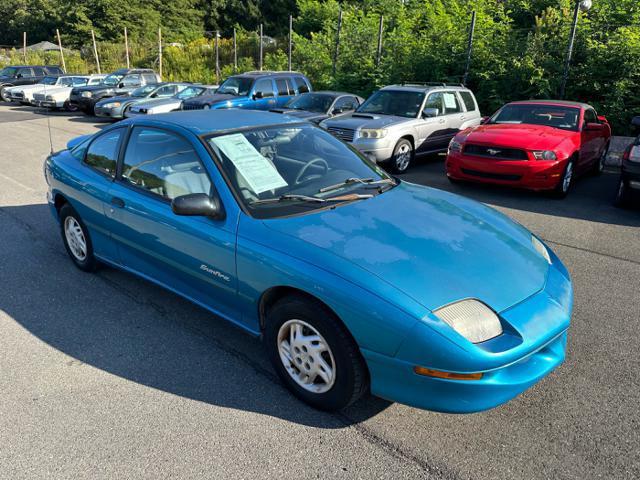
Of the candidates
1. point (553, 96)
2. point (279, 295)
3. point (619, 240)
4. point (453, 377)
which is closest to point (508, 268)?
point (453, 377)

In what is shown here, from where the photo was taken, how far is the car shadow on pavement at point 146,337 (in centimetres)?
306

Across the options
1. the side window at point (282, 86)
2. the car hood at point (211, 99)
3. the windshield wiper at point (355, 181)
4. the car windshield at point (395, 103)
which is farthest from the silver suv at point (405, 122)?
the windshield wiper at point (355, 181)

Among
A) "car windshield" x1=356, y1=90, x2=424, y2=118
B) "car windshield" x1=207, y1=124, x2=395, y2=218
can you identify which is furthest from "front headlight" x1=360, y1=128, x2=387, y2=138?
"car windshield" x1=207, y1=124, x2=395, y2=218

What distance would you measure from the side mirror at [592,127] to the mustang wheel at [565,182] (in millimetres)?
1114

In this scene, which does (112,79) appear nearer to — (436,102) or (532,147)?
(436,102)

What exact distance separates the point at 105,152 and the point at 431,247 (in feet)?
9.76

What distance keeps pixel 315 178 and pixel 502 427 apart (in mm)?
1996

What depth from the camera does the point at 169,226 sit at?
3.57m

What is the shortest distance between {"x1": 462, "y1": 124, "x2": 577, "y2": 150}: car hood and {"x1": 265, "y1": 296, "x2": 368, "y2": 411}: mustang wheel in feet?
19.3

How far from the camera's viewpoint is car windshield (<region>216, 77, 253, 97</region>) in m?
14.9

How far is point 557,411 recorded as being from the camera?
9.67 feet

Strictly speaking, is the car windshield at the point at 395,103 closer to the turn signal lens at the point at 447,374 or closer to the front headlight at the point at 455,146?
the front headlight at the point at 455,146

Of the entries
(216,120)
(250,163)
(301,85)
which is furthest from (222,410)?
(301,85)

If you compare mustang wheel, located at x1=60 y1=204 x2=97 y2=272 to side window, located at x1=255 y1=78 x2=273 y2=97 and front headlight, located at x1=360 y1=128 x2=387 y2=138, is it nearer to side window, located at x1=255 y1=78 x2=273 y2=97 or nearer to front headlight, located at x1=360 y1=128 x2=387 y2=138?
front headlight, located at x1=360 y1=128 x2=387 y2=138
